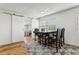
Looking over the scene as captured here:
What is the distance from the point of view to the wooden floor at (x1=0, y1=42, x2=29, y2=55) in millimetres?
1822

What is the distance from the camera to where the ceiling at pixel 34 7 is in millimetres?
1813

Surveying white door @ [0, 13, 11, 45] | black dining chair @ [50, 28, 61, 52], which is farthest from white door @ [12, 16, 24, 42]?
black dining chair @ [50, 28, 61, 52]

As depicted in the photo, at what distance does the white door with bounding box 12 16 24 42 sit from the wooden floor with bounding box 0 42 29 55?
0.12 meters

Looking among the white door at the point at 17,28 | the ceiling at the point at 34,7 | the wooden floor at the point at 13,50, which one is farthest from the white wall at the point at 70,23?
the wooden floor at the point at 13,50

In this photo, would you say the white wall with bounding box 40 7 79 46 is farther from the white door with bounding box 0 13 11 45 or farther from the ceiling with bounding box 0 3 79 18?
the white door with bounding box 0 13 11 45

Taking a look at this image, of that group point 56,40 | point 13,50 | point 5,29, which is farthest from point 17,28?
point 56,40

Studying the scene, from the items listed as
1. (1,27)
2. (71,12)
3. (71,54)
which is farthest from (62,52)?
(1,27)

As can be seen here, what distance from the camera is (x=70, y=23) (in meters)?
1.87

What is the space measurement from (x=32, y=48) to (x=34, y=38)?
0.20 meters

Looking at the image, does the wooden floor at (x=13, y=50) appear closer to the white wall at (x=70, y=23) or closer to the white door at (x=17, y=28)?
the white door at (x=17, y=28)

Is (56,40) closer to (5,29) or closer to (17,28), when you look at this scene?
(17,28)

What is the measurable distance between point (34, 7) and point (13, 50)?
902mm
